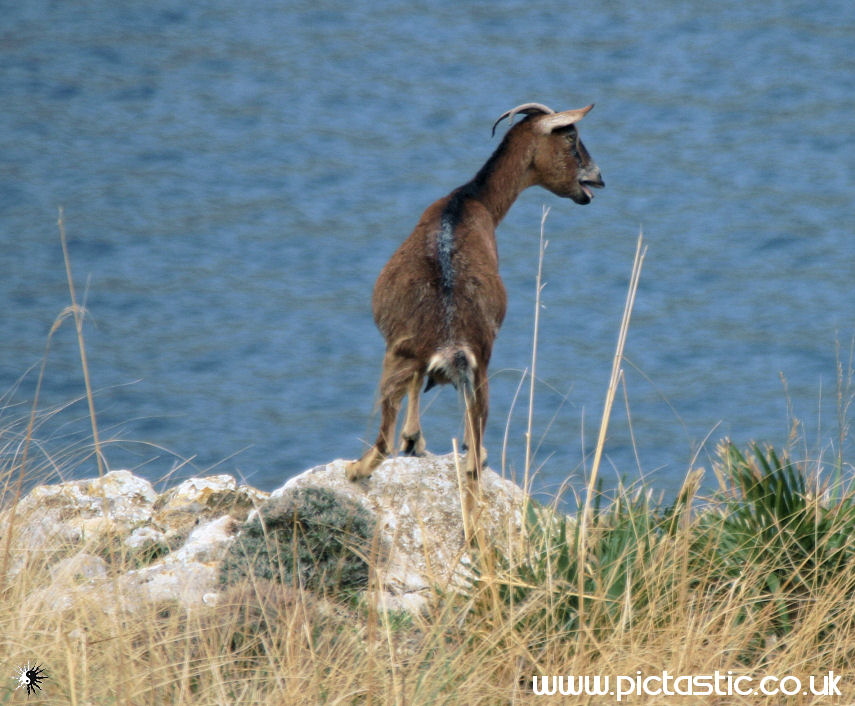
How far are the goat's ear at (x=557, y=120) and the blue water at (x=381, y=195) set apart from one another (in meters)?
21.9

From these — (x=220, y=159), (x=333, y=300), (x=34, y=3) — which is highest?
(x=34, y=3)

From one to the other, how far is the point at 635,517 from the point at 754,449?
2.02 ft

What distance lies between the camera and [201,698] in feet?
16.7

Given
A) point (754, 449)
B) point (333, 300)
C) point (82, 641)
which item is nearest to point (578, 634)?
point (754, 449)

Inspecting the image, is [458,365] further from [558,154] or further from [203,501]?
[203,501]

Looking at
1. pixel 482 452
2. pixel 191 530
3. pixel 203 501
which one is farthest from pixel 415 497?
pixel 203 501

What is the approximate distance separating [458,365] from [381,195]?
35.5 metres

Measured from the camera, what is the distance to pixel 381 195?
42.1 m

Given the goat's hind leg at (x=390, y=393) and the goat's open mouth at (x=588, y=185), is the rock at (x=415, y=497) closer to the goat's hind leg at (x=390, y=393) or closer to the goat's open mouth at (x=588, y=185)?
the goat's hind leg at (x=390, y=393)

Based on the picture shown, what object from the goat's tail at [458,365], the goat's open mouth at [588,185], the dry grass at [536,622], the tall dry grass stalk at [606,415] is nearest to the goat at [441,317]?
the goat's tail at [458,365]

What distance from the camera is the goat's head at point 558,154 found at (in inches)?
301

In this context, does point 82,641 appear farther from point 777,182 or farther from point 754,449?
point 777,182

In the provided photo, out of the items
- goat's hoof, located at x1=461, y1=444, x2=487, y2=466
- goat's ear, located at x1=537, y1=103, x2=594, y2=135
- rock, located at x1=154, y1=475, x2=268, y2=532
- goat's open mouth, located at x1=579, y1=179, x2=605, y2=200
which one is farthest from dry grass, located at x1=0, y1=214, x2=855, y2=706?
goat's ear, located at x1=537, y1=103, x2=594, y2=135

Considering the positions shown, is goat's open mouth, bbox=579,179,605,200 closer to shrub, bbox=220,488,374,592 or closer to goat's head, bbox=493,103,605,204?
goat's head, bbox=493,103,605,204
